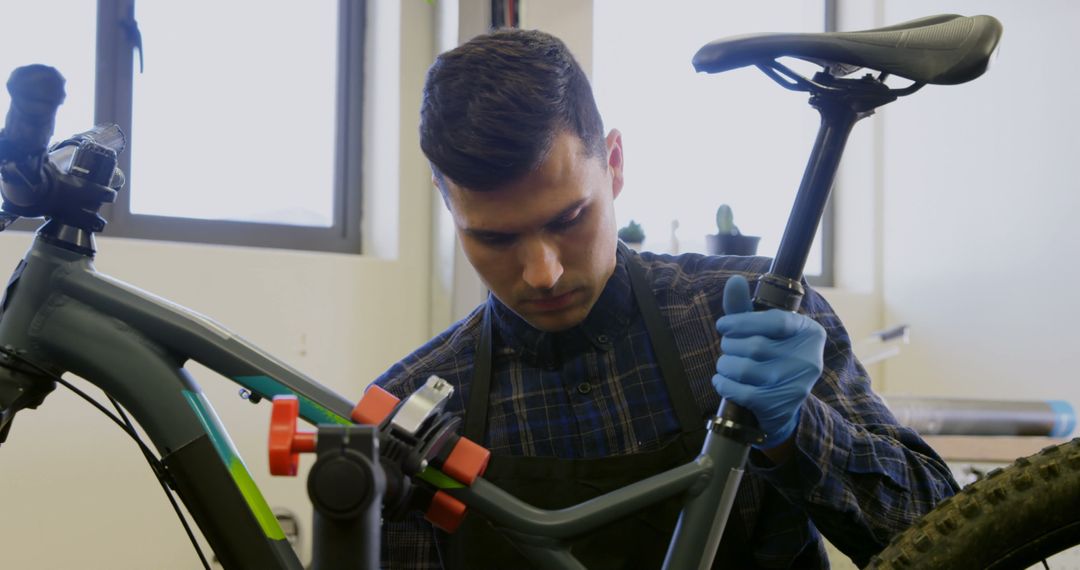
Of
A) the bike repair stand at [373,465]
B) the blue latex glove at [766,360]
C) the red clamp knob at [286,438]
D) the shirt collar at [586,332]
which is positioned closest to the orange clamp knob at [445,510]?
the bike repair stand at [373,465]

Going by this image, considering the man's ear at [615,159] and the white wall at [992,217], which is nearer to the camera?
the man's ear at [615,159]

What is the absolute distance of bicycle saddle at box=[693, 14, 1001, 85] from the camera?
1.93 feet

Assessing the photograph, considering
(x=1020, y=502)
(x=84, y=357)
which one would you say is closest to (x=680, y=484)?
(x=1020, y=502)

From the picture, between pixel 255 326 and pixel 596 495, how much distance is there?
36.5 inches

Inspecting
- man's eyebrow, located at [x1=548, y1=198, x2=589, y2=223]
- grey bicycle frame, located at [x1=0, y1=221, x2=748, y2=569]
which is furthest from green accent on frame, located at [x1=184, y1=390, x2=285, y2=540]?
man's eyebrow, located at [x1=548, y1=198, x2=589, y2=223]

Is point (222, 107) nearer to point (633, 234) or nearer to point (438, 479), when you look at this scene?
point (633, 234)

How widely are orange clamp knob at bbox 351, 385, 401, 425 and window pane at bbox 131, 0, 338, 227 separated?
48.2 inches

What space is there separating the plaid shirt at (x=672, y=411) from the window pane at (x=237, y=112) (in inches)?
35.5

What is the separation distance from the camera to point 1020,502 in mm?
599

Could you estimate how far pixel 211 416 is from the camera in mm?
692

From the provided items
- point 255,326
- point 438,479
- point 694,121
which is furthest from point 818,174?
point 694,121

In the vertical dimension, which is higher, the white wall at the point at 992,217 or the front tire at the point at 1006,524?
the white wall at the point at 992,217

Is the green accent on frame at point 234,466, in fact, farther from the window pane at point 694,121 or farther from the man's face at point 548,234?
the window pane at point 694,121

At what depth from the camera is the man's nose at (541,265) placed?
828mm
